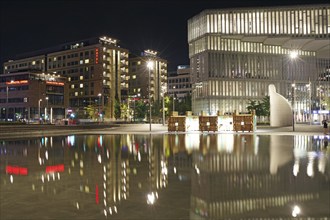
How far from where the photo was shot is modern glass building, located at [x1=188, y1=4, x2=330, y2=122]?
92875mm

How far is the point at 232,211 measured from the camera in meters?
6.81

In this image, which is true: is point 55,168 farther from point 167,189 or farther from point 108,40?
point 108,40

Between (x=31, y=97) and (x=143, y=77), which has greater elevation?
(x=143, y=77)

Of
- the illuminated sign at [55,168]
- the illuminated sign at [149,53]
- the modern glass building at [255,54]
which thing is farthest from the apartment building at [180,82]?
the illuminated sign at [55,168]

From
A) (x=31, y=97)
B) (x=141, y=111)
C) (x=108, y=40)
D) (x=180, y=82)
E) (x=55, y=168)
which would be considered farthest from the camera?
(x=180, y=82)

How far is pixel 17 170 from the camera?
1245 centimetres

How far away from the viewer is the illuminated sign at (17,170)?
11742 mm

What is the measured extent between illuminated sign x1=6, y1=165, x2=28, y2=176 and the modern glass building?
282 ft

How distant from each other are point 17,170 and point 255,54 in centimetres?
9775

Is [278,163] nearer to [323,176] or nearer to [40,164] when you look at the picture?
[323,176]

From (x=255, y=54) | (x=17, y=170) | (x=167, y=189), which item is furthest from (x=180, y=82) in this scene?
(x=167, y=189)

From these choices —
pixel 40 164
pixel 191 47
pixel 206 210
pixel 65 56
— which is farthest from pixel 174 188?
pixel 65 56

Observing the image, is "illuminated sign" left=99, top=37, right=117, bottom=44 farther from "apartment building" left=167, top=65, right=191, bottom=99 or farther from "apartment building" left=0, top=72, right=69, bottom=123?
"apartment building" left=167, top=65, right=191, bottom=99

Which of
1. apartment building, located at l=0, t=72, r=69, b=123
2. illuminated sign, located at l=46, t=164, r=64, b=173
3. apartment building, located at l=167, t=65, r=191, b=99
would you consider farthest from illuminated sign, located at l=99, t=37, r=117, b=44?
illuminated sign, located at l=46, t=164, r=64, b=173
